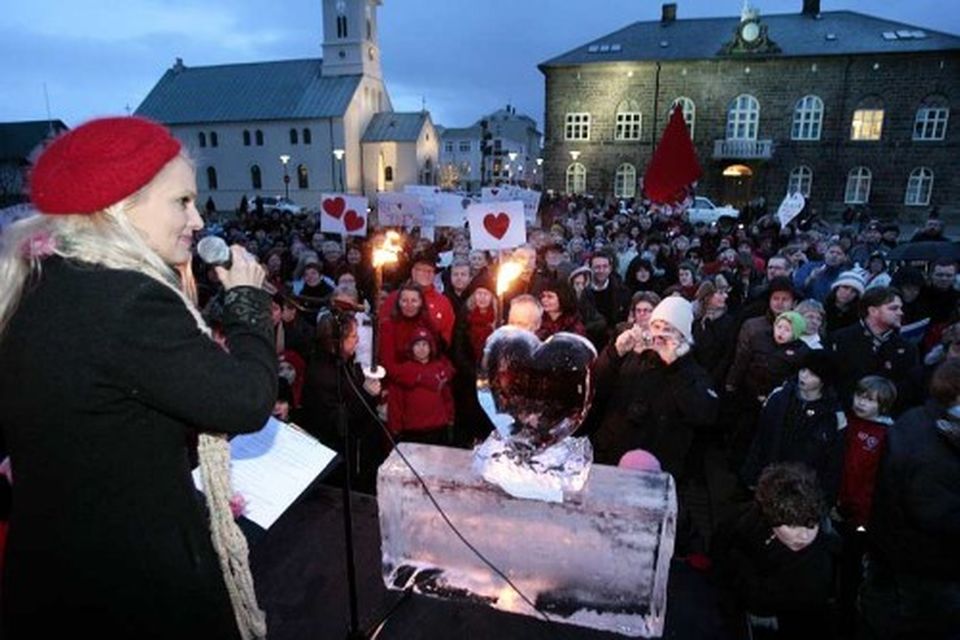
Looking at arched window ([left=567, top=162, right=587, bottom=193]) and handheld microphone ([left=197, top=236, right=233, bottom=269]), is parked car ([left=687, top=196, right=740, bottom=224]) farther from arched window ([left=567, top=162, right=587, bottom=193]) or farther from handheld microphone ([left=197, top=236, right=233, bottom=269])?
handheld microphone ([left=197, top=236, right=233, bottom=269])

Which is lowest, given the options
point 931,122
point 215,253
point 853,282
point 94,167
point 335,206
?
point 853,282

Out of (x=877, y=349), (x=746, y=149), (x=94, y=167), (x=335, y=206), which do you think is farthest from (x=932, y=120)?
(x=94, y=167)

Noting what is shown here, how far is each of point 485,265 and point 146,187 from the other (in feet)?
18.5

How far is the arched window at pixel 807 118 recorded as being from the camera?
3189 centimetres

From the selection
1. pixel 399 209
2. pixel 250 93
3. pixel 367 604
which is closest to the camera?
pixel 367 604

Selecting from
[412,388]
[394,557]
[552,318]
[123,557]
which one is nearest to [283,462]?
[394,557]

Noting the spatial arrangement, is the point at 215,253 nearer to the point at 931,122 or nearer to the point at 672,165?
the point at 672,165

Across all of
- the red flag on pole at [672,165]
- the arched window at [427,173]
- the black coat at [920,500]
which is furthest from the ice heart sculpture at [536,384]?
the arched window at [427,173]

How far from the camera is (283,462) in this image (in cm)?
198

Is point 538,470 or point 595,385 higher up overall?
point 538,470

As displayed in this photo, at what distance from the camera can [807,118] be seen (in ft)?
106

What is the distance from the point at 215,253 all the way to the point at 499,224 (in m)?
5.12

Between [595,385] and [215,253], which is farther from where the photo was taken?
[595,385]

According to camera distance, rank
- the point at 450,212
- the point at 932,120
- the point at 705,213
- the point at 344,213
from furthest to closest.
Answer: the point at 932,120 → the point at 705,213 → the point at 450,212 → the point at 344,213
